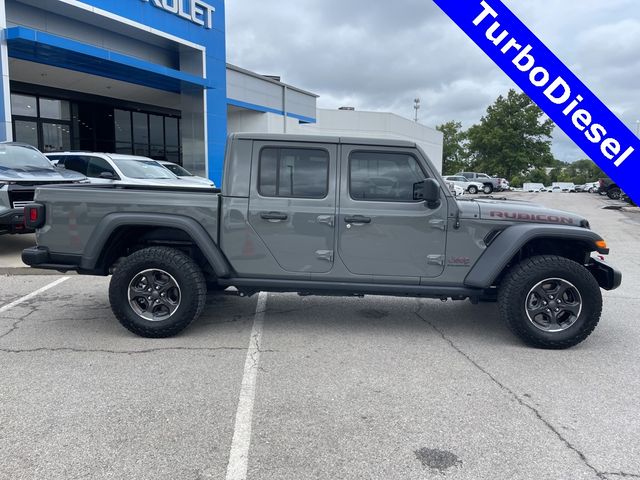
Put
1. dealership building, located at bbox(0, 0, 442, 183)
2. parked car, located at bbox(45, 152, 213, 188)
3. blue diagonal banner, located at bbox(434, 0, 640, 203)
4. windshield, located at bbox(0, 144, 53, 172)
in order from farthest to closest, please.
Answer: dealership building, located at bbox(0, 0, 442, 183) < parked car, located at bbox(45, 152, 213, 188) < windshield, located at bbox(0, 144, 53, 172) < blue diagonal banner, located at bbox(434, 0, 640, 203)

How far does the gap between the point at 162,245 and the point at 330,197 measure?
1.77 metres

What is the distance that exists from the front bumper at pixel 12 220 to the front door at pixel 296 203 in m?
5.13

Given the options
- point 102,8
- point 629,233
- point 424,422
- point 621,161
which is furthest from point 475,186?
point 424,422

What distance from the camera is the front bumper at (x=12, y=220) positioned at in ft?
25.5

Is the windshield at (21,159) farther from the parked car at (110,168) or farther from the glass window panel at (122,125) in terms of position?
the glass window panel at (122,125)

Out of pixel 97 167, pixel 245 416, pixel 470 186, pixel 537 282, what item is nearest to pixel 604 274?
pixel 537 282

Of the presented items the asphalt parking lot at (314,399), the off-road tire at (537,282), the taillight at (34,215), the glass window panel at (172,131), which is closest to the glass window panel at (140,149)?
the glass window panel at (172,131)

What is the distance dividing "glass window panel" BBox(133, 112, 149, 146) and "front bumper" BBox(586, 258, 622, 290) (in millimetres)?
21846

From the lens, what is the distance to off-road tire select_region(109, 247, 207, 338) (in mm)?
4660

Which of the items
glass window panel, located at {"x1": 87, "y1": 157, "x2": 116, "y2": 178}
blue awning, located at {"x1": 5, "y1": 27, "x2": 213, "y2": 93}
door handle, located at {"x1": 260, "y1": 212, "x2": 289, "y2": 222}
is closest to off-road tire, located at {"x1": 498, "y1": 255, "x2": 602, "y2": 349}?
door handle, located at {"x1": 260, "y1": 212, "x2": 289, "y2": 222}

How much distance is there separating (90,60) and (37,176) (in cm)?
779

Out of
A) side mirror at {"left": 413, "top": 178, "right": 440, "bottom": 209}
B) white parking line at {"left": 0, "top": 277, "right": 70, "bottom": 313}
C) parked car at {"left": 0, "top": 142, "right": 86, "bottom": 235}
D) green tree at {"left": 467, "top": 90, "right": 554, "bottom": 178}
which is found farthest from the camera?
green tree at {"left": 467, "top": 90, "right": 554, "bottom": 178}

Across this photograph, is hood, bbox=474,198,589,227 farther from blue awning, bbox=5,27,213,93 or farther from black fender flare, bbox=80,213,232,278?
blue awning, bbox=5,27,213,93

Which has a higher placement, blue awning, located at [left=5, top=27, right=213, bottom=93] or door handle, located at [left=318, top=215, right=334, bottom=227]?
blue awning, located at [left=5, top=27, right=213, bottom=93]
